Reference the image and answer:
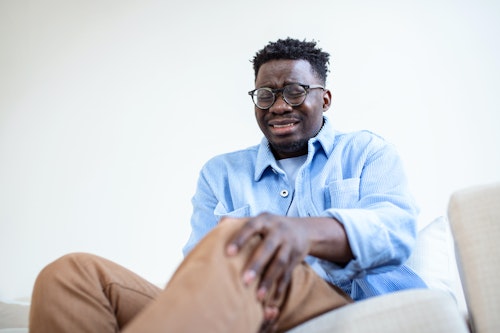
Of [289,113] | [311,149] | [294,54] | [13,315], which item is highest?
[294,54]

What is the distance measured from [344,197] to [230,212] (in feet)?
1.19

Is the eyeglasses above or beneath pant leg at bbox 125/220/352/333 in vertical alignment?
above

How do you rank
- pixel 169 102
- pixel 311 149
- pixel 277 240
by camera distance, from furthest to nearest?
pixel 169 102 → pixel 311 149 → pixel 277 240

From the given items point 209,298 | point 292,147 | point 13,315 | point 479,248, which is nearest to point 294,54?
point 292,147

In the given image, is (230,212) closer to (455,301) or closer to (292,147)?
(292,147)

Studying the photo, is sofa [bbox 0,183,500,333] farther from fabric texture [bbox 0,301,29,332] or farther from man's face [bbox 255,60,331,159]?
fabric texture [bbox 0,301,29,332]

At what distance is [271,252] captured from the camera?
2.72ft

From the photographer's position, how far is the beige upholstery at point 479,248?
923 mm

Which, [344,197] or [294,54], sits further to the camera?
[294,54]

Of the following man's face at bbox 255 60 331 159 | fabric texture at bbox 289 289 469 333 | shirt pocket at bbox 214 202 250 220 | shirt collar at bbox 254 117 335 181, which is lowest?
fabric texture at bbox 289 289 469 333

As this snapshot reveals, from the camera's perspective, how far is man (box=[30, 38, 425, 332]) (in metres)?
0.77

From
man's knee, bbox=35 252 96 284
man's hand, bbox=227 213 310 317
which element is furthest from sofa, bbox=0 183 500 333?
man's knee, bbox=35 252 96 284

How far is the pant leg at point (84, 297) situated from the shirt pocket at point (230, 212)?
411 millimetres

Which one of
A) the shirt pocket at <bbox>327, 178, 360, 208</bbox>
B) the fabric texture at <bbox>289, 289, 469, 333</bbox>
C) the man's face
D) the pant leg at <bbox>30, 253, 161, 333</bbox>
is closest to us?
the fabric texture at <bbox>289, 289, 469, 333</bbox>
